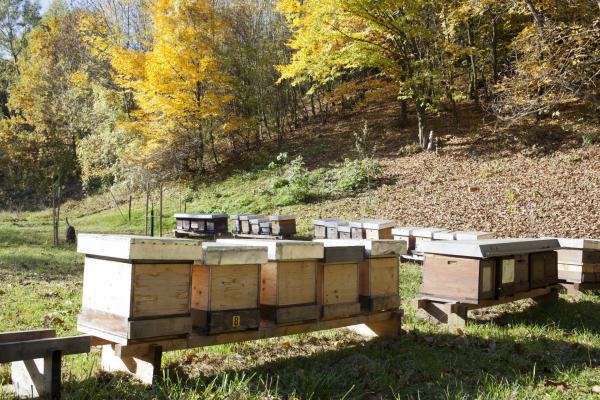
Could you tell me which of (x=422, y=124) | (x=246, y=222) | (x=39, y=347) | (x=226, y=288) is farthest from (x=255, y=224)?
(x=39, y=347)

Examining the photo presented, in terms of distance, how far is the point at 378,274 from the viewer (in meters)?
6.16

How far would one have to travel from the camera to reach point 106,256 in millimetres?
4559

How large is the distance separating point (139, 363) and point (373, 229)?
927cm

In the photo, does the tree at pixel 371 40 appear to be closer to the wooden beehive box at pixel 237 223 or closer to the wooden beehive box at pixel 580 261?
the wooden beehive box at pixel 237 223

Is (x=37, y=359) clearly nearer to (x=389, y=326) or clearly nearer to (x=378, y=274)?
(x=378, y=274)

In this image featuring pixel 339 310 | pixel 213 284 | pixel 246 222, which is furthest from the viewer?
pixel 246 222

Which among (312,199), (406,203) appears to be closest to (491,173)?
(406,203)

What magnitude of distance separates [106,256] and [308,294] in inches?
78.7

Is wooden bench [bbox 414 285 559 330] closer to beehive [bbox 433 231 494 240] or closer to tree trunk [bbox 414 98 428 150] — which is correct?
beehive [bbox 433 231 494 240]

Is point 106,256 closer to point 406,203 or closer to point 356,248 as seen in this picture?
point 356,248

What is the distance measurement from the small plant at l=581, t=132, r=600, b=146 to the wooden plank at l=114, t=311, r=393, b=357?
1609 centimetres

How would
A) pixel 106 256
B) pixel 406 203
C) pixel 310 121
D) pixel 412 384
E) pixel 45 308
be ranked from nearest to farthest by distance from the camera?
1. pixel 106 256
2. pixel 412 384
3. pixel 45 308
4. pixel 406 203
5. pixel 310 121

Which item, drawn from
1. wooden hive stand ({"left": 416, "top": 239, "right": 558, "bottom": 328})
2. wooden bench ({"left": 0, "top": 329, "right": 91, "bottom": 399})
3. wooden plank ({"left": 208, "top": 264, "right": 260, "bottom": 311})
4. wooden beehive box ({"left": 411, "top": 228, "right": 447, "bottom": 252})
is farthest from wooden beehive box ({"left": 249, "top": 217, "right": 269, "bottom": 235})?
wooden bench ({"left": 0, "top": 329, "right": 91, "bottom": 399})

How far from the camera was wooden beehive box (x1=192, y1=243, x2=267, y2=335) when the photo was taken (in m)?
4.77
